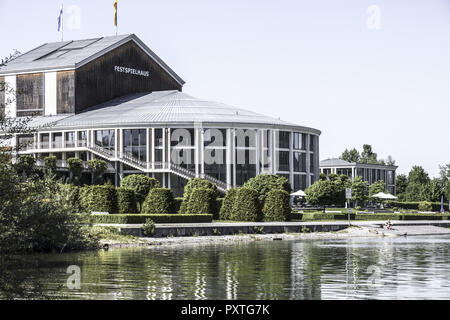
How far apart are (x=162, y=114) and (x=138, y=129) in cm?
443

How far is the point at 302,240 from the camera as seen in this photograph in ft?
174

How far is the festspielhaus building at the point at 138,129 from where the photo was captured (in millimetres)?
92562

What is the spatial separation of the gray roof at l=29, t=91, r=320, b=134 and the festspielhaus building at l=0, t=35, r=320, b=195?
5.2 inches

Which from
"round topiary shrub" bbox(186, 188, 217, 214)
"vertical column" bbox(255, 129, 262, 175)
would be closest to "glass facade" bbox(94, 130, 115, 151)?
"vertical column" bbox(255, 129, 262, 175)

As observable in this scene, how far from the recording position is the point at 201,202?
60.7 m

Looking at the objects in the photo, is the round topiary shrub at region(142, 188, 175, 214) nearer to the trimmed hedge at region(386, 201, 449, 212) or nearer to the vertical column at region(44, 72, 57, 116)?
the vertical column at region(44, 72, 57, 116)

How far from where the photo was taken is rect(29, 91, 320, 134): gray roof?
93312mm

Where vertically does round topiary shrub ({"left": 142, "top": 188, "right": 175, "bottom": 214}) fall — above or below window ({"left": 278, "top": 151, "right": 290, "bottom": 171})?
below

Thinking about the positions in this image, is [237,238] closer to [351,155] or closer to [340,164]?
[340,164]

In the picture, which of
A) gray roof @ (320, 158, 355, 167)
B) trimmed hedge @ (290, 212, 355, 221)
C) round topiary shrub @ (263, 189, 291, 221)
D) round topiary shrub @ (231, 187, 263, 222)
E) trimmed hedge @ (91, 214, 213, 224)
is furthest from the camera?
gray roof @ (320, 158, 355, 167)

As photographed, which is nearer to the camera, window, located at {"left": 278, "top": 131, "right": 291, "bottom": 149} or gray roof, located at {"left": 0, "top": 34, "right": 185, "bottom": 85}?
window, located at {"left": 278, "top": 131, "right": 291, "bottom": 149}
